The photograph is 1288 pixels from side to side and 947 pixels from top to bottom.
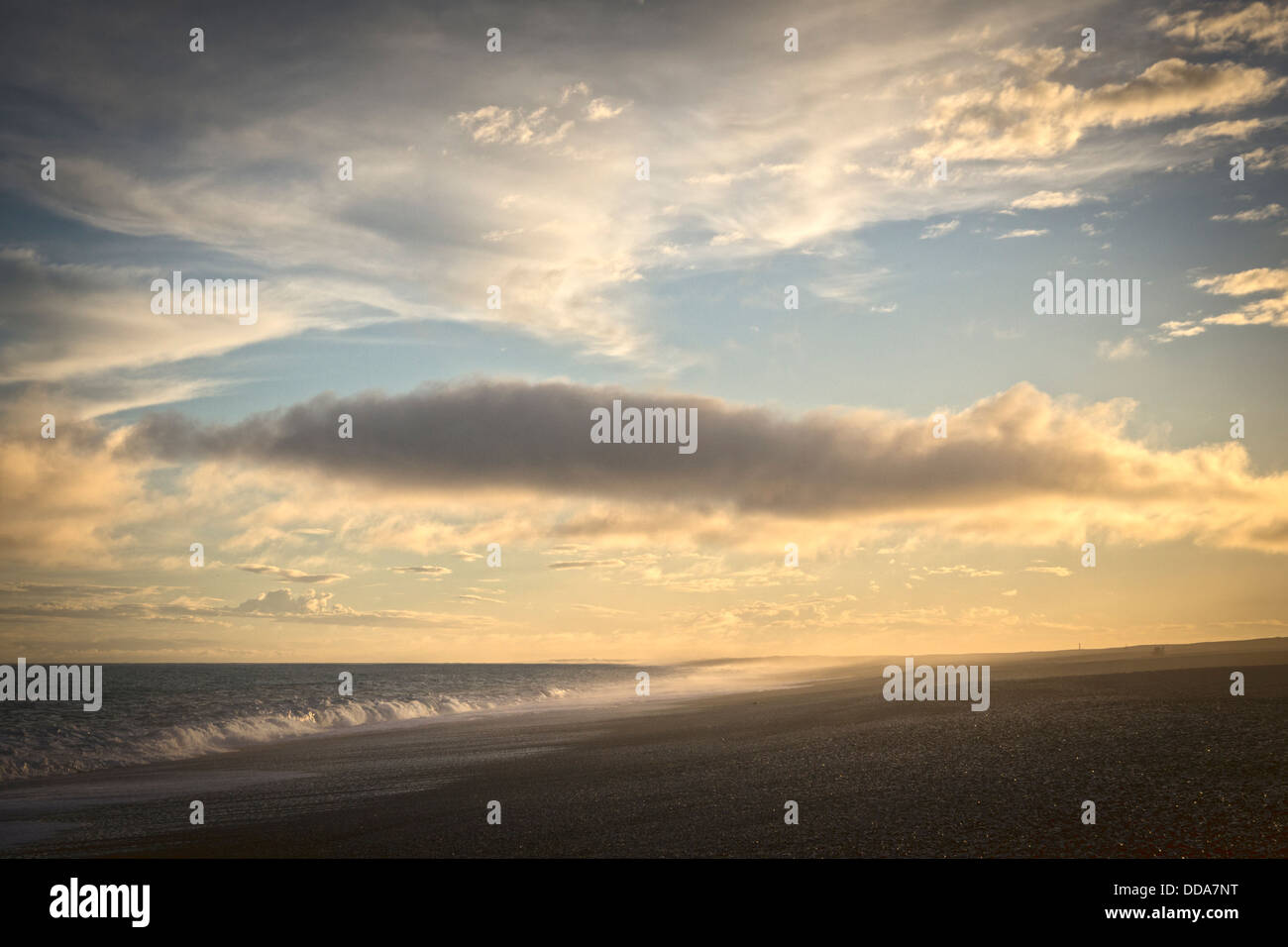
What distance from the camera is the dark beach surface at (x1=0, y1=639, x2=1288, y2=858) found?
12.9m

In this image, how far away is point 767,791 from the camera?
17000mm

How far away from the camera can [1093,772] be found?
16.0 meters

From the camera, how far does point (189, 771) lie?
85.3 feet

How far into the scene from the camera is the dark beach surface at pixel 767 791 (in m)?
12.9
